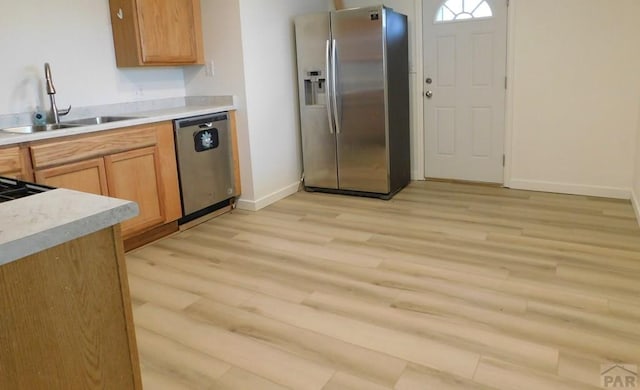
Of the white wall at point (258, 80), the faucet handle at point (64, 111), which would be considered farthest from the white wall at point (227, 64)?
the faucet handle at point (64, 111)

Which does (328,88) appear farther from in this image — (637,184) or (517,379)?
(517,379)

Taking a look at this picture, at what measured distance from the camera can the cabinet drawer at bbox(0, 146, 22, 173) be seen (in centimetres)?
267

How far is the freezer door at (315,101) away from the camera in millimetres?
4430

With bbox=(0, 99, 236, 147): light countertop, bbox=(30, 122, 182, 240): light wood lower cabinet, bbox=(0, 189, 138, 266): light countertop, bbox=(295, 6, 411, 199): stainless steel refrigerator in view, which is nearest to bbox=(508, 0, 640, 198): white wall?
bbox=(295, 6, 411, 199): stainless steel refrigerator

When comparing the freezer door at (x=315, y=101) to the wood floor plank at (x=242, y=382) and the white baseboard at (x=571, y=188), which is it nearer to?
the white baseboard at (x=571, y=188)

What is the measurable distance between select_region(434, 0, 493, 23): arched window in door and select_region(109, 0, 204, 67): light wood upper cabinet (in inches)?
88.3

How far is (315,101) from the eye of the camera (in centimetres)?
468

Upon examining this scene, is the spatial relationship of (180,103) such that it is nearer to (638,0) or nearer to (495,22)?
(495,22)

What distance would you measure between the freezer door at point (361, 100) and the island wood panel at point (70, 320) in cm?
345

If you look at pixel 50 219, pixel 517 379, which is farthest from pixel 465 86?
pixel 50 219

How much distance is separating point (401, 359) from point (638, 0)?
3569 mm

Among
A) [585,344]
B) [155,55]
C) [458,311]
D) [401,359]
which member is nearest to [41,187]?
[401,359]

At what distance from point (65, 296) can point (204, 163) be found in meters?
2.95

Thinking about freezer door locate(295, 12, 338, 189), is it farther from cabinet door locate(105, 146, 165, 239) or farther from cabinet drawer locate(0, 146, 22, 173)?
cabinet drawer locate(0, 146, 22, 173)
